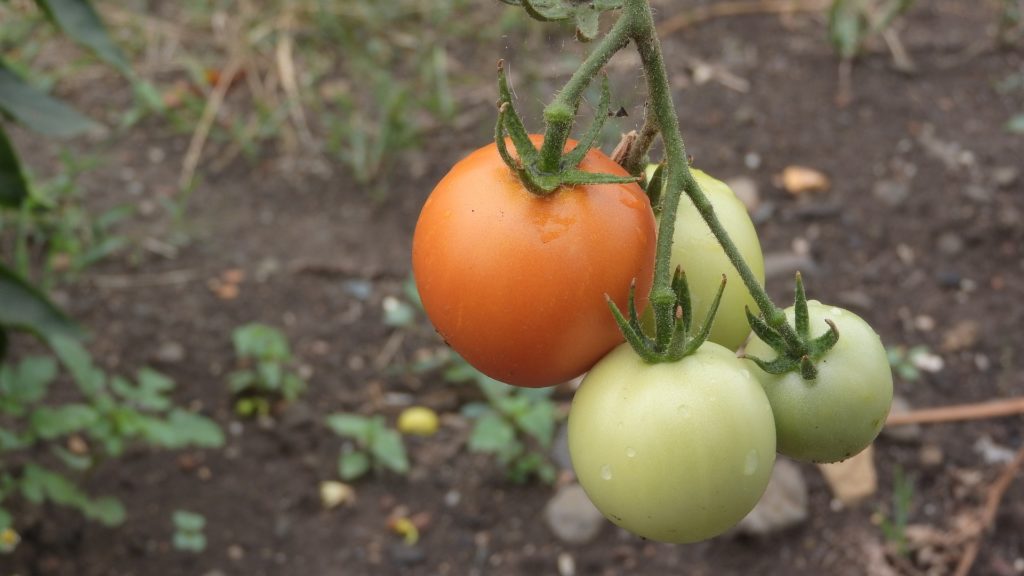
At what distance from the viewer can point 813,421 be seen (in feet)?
2.38

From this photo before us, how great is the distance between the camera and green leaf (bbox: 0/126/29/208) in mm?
1351

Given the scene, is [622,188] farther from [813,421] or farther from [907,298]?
[907,298]

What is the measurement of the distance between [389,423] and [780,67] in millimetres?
1451

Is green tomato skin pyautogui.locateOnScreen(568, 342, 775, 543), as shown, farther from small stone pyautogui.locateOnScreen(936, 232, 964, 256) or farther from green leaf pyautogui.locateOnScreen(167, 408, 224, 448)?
small stone pyautogui.locateOnScreen(936, 232, 964, 256)

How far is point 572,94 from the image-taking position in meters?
0.65

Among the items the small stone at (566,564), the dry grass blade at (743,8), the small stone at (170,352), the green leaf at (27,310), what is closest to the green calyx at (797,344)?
the green leaf at (27,310)

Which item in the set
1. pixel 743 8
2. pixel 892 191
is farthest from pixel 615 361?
pixel 743 8

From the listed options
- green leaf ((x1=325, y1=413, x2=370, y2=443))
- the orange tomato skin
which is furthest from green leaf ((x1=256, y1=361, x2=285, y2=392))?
the orange tomato skin

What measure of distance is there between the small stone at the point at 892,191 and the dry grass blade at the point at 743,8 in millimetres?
758

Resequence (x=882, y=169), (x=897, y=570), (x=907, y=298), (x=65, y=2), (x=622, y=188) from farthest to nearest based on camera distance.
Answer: (x=882, y=169) < (x=907, y=298) < (x=897, y=570) < (x=65, y=2) < (x=622, y=188)

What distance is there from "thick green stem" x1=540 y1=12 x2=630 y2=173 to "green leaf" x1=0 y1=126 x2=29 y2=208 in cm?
97

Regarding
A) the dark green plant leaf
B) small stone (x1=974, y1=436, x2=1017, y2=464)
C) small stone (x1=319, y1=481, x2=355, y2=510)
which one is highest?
the dark green plant leaf

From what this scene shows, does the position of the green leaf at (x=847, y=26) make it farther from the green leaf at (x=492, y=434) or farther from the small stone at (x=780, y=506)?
the green leaf at (x=492, y=434)

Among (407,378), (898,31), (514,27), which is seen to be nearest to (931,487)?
(407,378)
